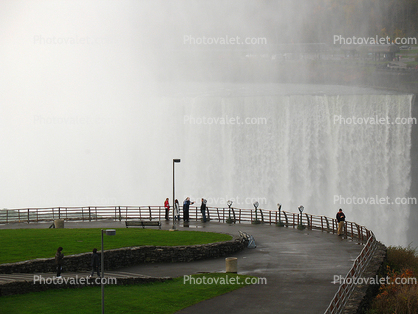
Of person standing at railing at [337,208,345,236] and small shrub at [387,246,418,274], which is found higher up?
person standing at railing at [337,208,345,236]

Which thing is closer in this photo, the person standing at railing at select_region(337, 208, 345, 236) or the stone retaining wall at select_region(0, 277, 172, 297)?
the stone retaining wall at select_region(0, 277, 172, 297)

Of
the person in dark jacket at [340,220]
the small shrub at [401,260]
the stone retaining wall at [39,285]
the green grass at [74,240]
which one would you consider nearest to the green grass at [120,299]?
the stone retaining wall at [39,285]

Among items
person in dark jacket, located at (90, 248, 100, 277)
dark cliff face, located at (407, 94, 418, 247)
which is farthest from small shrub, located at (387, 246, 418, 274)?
dark cliff face, located at (407, 94, 418, 247)

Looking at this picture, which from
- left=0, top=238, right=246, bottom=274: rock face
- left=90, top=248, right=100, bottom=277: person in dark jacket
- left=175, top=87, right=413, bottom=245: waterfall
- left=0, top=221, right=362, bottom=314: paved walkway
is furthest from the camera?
left=175, top=87, right=413, bottom=245: waterfall

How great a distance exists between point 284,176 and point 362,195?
9.02 metres

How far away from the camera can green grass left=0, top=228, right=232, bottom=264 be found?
21531 mm

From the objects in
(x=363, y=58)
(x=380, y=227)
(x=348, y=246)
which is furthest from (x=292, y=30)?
(x=348, y=246)

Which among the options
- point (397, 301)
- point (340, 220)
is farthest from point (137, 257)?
point (340, 220)

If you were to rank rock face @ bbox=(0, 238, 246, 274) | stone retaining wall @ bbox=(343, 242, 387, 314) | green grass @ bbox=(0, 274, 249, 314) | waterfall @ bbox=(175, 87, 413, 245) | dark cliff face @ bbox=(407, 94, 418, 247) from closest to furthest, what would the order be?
green grass @ bbox=(0, 274, 249, 314), stone retaining wall @ bbox=(343, 242, 387, 314), rock face @ bbox=(0, 238, 246, 274), waterfall @ bbox=(175, 87, 413, 245), dark cliff face @ bbox=(407, 94, 418, 247)

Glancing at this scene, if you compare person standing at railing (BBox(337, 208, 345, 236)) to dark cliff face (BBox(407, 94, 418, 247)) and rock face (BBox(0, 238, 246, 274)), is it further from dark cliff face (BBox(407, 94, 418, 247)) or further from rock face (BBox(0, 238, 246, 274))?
dark cliff face (BBox(407, 94, 418, 247))

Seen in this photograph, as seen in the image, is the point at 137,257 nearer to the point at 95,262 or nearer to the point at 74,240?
the point at 74,240

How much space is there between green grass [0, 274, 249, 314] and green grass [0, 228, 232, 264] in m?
3.82

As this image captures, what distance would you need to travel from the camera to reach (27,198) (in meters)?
86.4

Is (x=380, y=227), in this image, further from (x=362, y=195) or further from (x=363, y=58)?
(x=363, y=58)
